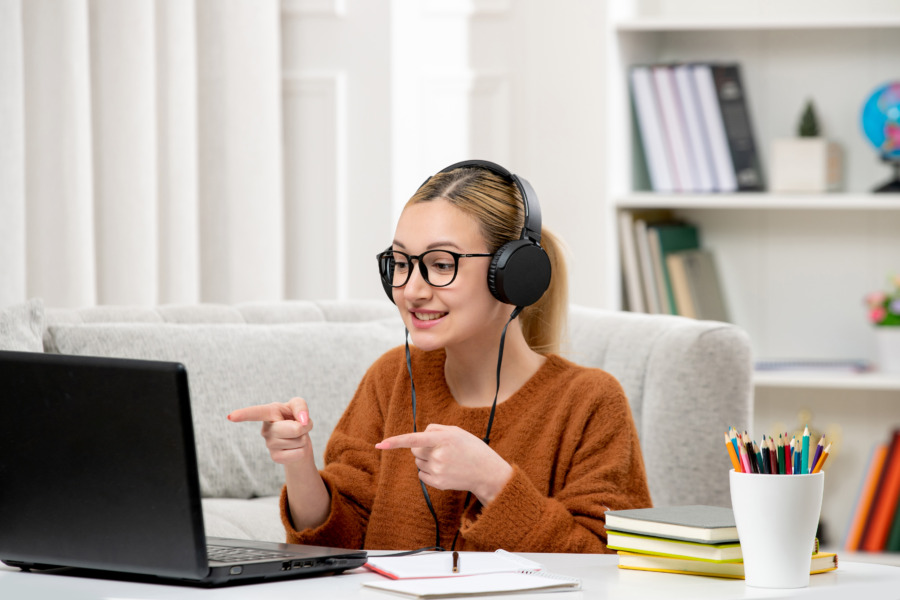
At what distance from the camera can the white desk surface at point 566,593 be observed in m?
0.86

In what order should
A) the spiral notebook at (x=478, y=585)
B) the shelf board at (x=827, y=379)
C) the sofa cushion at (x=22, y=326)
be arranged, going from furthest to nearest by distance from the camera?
the shelf board at (x=827, y=379) → the sofa cushion at (x=22, y=326) → the spiral notebook at (x=478, y=585)

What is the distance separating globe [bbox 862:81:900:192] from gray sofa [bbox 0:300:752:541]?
1162mm

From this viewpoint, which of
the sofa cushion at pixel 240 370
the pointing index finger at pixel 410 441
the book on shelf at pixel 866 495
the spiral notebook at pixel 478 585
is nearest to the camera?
the spiral notebook at pixel 478 585

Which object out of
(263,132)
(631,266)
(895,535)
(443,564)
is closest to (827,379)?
(895,535)

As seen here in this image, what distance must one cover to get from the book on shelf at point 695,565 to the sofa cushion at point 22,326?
1.03 m

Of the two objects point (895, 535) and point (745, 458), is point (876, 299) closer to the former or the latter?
point (895, 535)

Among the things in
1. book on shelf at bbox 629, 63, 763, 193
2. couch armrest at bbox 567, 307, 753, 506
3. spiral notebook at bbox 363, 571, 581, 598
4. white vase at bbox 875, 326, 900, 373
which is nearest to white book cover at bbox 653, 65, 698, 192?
book on shelf at bbox 629, 63, 763, 193

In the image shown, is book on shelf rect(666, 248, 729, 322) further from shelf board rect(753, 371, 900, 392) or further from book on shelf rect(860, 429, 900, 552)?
book on shelf rect(860, 429, 900, 552)

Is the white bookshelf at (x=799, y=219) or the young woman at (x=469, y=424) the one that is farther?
the white bookshelf at (x=799, y=219)

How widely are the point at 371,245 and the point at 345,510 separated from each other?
5.45 ft

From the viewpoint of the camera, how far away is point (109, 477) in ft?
2.88

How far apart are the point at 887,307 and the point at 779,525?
1978mm

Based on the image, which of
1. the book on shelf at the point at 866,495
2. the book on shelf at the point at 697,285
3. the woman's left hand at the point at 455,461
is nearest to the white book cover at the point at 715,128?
the book on shelf at the point at 697,285

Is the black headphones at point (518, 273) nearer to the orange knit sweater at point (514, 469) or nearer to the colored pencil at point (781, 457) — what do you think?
the orange knit sweater at point (514, 469)
